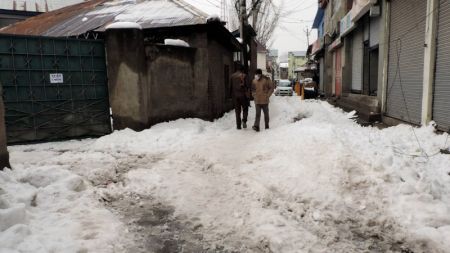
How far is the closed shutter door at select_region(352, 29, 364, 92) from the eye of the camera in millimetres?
15616

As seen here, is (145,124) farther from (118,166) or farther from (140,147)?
(118,166)

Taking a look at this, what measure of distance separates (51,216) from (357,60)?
1571cm

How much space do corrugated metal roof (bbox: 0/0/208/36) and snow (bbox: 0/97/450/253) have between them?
6225 mm

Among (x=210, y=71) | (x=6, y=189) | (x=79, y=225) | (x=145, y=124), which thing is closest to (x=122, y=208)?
(x=79, y=225)

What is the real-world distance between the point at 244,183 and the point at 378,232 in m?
2.13

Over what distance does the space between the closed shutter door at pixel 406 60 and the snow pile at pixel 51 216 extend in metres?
7.77

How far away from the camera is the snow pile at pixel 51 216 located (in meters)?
3.25

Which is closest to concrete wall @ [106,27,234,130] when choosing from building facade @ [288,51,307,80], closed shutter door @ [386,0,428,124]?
closed shutter door @ [386,0,428,124]

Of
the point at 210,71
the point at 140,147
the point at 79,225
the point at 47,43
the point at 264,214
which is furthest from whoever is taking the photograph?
the point at 210,71

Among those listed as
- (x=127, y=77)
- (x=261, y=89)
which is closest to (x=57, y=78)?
(x=127, y=77)

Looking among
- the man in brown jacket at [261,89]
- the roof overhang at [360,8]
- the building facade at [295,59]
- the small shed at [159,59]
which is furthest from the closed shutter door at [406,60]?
the building facade at [295,59]

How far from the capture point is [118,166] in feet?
21.4

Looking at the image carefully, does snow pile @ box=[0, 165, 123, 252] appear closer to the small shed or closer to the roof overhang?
the small shed

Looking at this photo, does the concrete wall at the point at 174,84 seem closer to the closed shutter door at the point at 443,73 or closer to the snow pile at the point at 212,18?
the snow pile at the point at 212,18
